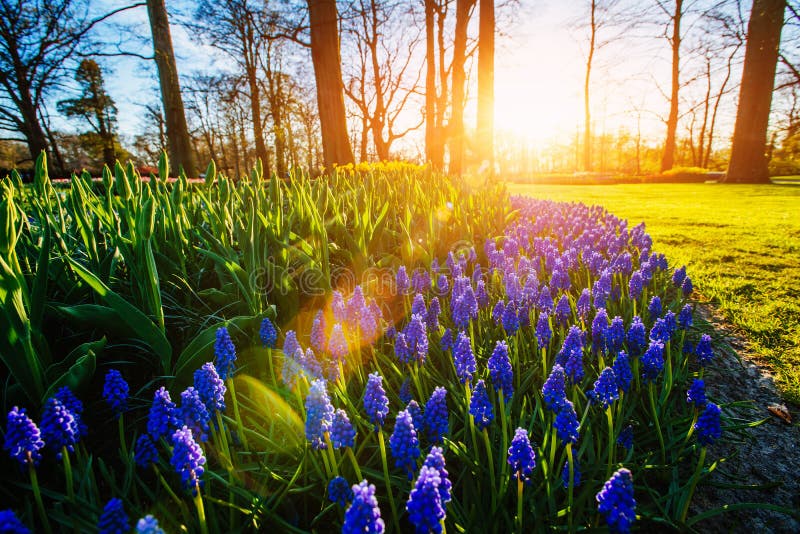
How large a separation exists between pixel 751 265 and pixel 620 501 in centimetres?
394

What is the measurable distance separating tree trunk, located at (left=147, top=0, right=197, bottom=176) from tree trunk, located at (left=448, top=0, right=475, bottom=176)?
7.35 metres

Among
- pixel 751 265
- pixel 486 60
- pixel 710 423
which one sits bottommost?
pixel 751 265

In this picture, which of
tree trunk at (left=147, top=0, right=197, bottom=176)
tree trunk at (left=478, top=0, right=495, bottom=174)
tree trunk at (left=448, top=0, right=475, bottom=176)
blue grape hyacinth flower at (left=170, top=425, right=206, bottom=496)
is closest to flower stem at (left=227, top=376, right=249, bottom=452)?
blue grape hyacinth flower at (left=170, top=425, right=206, bottom=496)

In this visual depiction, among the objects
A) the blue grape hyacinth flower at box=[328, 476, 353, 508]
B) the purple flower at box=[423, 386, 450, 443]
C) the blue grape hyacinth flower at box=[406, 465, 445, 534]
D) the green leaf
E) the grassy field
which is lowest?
the grassy field

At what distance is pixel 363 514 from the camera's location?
0.67 metres

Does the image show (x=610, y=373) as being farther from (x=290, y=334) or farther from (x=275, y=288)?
(x=275, y=288)

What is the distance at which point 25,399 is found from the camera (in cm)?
132

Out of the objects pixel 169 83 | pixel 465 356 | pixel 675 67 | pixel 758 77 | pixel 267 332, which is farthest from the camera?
pixel 675 67

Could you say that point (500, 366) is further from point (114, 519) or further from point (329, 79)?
point (329, 79)

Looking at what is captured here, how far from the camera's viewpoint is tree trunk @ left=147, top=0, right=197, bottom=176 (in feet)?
33.0

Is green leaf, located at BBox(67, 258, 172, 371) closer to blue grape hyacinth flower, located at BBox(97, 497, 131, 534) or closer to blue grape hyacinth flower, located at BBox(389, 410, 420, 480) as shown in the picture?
blue grape hyacinth flower, located at BBox(97, 497, 131, 534)

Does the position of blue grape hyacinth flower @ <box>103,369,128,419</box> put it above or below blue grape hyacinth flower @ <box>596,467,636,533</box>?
above

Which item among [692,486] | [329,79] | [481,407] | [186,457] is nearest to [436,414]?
[481,407]

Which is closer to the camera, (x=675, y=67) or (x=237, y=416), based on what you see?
(x=237, y=416)
